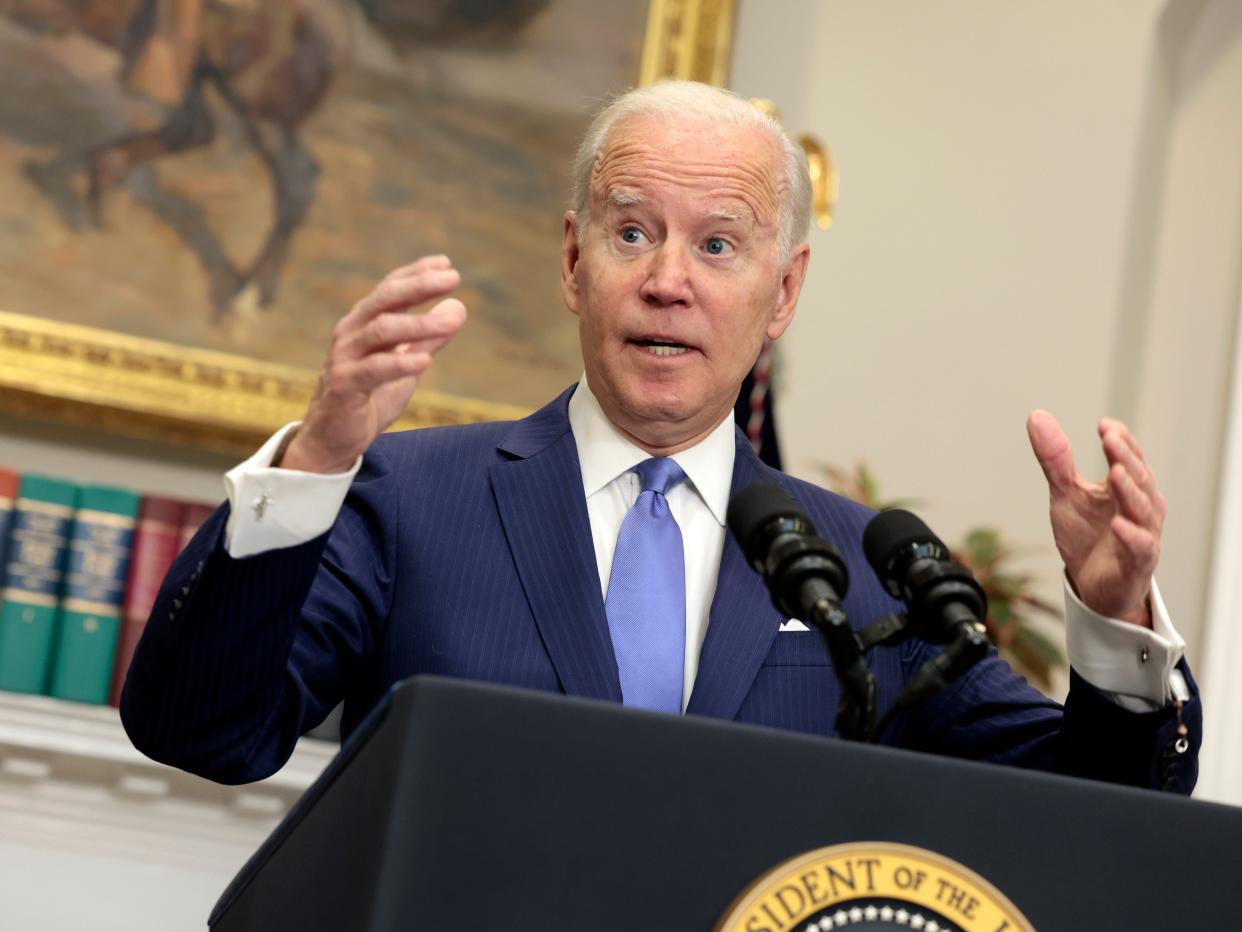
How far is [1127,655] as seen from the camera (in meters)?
1.59

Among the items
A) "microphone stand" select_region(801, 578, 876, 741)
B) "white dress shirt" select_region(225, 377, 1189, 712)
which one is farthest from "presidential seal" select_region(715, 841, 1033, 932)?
"white dress shirt" select_region(225, 377, 1189, 712)

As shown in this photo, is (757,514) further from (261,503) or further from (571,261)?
(571,261)

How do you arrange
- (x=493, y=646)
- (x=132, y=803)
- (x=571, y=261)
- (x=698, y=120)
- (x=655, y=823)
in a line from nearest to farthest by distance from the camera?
1. (x=655, y=823)
2. (x=493, y=646)
3. (x=698, y=120)
4. (x=571, y=261)
5. (x=132, y=803)

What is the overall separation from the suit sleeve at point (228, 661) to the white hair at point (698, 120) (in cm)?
62

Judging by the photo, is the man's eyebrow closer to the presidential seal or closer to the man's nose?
the man's nose

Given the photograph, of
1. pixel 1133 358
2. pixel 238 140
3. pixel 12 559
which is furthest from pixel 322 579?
pixel 1133 358

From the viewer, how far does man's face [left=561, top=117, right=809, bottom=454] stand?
2012 millimetres

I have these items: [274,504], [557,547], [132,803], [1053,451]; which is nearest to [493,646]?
[557,547]

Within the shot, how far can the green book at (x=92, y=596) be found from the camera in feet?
11.6

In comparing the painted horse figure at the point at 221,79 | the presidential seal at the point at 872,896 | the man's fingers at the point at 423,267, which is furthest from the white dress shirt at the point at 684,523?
the painted horse figure at the point at 221,79

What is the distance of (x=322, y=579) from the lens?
182cm

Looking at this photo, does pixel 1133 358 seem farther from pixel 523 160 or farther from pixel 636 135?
pixel 636 135

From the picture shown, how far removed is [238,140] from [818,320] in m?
1.59

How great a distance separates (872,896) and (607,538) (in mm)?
896
